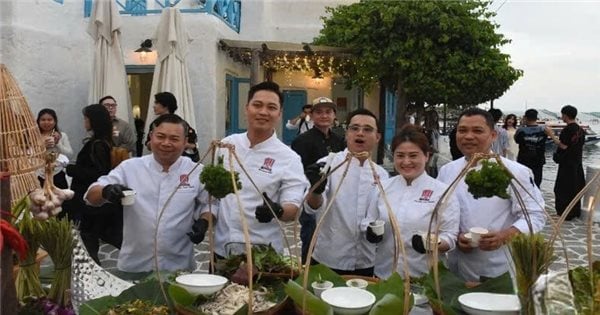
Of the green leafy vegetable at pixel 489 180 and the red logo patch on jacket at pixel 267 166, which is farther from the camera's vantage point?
the red logo patch on jacket at pixel 267 166

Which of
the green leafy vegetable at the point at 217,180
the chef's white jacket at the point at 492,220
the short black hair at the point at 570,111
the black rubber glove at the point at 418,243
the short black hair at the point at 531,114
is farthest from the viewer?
the short black hair at the point at 531,114

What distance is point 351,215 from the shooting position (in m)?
2.76

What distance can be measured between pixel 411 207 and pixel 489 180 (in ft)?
2.68

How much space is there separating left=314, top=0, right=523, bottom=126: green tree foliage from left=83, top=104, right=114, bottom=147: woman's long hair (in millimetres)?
5385

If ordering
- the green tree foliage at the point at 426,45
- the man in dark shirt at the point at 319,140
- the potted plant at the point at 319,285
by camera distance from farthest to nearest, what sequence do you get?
1. the green tree foliage at the point at 426,45
2. the man in dark shirt at the point at 319,140
3. the potted plant at the point at 319,285

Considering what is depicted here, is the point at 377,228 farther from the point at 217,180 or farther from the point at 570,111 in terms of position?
the point at 570,111

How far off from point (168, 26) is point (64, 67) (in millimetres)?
2123

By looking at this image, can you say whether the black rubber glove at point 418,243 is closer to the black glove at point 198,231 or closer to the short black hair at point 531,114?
the black glove at point 198,231

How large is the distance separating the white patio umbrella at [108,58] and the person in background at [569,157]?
5.93 meters

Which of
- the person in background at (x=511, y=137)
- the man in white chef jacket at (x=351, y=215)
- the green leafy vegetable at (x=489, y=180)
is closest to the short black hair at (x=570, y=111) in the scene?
the person in background at (x=511, y=137)

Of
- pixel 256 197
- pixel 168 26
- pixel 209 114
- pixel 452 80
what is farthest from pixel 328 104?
pixel 452 80

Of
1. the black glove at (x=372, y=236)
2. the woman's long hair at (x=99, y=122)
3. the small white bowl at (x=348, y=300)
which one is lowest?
the small white bowl at (x=348, y=300)

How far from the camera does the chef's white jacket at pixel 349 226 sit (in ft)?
8.97

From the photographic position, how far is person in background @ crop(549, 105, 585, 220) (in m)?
6.86
